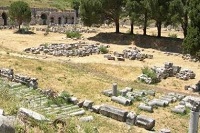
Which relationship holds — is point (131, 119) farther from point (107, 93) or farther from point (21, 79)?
point (21, 79)

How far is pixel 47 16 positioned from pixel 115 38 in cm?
2765

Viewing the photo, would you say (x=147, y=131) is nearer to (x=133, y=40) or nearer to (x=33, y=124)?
(x=33, y=124)

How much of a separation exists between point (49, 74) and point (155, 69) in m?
9.17

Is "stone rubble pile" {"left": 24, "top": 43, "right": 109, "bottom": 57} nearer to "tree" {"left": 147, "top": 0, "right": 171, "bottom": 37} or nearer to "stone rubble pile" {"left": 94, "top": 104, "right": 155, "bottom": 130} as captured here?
"tree" {"left": 147, "top": 0, "right": 171, "bottom": 37}

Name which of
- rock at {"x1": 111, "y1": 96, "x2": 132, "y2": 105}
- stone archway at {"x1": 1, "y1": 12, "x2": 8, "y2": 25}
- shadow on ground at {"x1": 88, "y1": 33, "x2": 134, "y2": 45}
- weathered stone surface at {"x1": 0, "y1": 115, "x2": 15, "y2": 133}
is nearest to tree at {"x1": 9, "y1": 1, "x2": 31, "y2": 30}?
shadow on ground at {"x1": 88, "y1": 33, "x2": 134, "y2": 45}

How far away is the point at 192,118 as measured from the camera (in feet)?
45.8

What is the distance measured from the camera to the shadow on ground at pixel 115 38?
47062 mm

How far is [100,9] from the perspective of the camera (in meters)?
48.3

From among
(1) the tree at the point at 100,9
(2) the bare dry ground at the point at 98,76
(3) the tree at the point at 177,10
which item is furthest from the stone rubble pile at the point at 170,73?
(1) the tree at the point at 100,9

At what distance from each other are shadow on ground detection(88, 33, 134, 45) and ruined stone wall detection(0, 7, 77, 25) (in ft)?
76.8

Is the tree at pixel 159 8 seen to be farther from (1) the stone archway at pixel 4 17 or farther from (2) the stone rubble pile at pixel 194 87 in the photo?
(1) the stone archway at pixel 4 17

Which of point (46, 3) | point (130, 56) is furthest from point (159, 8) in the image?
point (46, 3)

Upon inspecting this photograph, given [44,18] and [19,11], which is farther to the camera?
[44,18]

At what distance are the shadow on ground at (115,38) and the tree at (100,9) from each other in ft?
7.03
